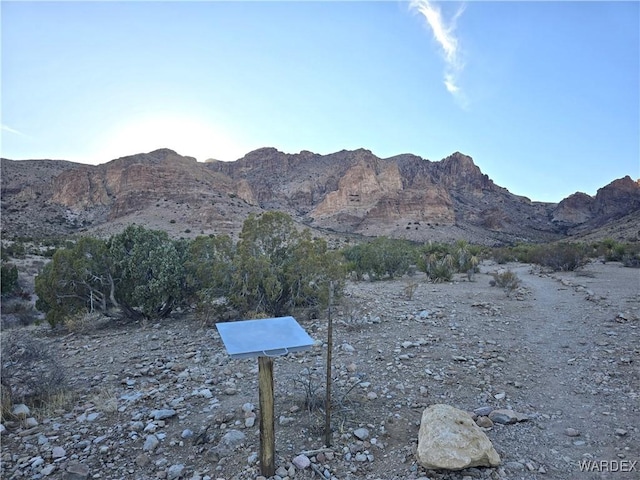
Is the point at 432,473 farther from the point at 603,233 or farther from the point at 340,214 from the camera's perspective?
the point at 340,214

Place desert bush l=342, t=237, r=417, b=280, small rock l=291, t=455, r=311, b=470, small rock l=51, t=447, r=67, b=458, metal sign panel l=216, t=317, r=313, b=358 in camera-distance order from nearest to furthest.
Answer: metal sign panel l=216, t=317, r=313, b=358
small rock l=291, t=455, r=311, b=470
small rock l=51, t=447, r=67, b=458
desert bush l=342, t=237, r=417, b=280

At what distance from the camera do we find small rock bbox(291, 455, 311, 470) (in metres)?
3.46

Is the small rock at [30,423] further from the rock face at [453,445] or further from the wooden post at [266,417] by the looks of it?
the rock face at [453,445]

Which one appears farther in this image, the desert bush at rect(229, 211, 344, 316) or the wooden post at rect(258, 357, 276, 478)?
the desert bush at rect(229, 211, 344, 316)

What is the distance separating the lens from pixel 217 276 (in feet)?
27.6

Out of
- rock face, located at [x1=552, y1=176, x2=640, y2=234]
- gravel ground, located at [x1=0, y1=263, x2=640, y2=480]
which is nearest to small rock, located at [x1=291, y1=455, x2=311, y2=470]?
gravel ground, located at [x1=0, y1=263, x2=640, y2=480]

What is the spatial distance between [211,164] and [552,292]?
12953 centimetres

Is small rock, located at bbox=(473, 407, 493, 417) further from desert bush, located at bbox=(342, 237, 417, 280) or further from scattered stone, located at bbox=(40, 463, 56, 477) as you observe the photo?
desert bush, located at bbox=(342, 237, 417, 280)

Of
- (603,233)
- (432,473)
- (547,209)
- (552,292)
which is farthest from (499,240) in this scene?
(432,473)

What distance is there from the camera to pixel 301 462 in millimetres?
3488

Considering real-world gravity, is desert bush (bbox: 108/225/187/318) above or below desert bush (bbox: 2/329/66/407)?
above

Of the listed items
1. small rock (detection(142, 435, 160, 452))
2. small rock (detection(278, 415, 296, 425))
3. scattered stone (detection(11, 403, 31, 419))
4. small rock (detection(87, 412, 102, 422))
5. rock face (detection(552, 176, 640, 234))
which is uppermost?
rock face (detection(552, 176, 640, 234))

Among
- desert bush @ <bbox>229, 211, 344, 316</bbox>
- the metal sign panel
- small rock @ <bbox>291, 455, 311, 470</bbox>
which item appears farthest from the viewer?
desert bush @ <bbox>229, 211, 344, 316</bbox>

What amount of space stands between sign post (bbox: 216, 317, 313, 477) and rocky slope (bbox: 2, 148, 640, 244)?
4675 centimetres
